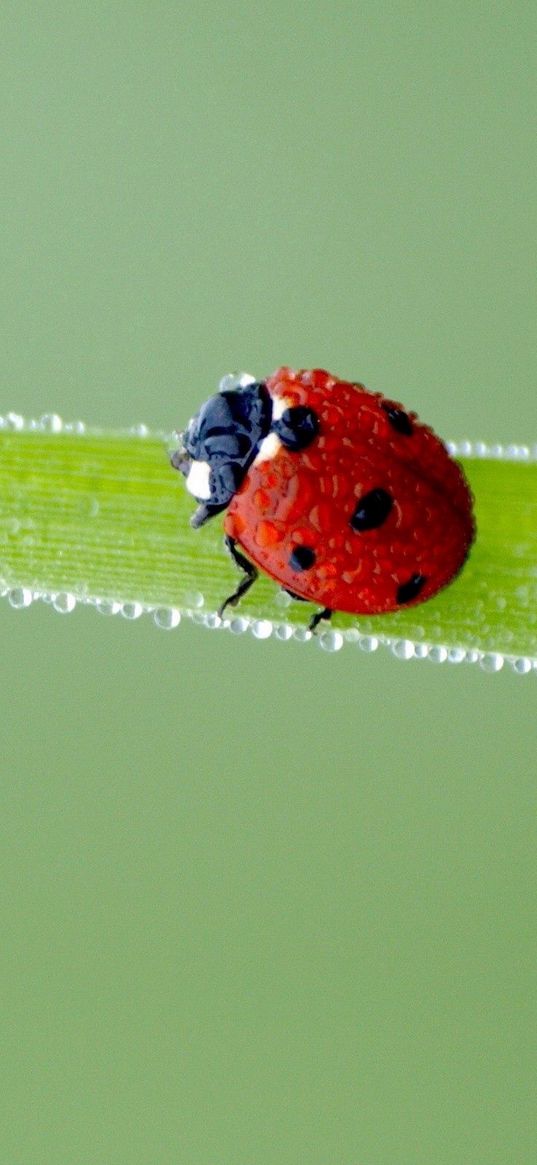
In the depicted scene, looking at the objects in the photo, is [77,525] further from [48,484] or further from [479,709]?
[479,709]

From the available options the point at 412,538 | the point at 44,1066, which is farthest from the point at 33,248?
the point at 44,1066

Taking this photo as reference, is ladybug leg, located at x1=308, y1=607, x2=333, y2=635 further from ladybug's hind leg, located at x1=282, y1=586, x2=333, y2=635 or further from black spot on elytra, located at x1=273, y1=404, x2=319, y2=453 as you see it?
black spot on elytra, located at x1=273, y1=404, x2=319, y2=453

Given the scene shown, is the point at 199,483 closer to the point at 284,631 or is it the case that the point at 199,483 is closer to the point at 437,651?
the point at 284,631

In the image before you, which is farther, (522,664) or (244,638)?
(244,638)

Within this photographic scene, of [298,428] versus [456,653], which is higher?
[298,428]

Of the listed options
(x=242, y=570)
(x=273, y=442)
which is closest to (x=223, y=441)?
(x=273, y=442)

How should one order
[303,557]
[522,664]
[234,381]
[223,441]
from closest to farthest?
[522,664]
[303,557]
[223,441]
[234,381]

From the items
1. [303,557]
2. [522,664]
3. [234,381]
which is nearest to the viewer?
[522,664]

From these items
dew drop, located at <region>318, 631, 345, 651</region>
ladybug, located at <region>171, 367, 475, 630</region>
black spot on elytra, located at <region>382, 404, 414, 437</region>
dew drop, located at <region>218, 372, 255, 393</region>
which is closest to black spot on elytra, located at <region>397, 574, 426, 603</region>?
ladybug, located at <region>171, 367, 475, 630</region>

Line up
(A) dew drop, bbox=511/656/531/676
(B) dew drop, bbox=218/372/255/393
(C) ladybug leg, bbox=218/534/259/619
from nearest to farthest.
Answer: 1. (A) dew drop, bbox=511/656/531/676
2. (C) ladybug leg, bbox=218/534/259/619
3. (B) dew drop, bbox=218/372/255/393
